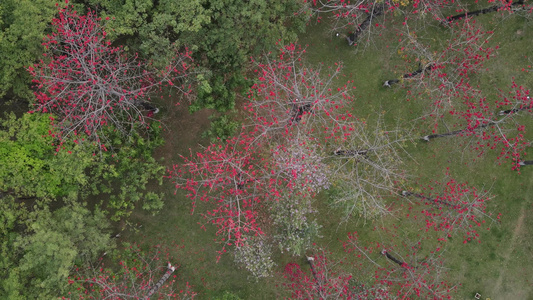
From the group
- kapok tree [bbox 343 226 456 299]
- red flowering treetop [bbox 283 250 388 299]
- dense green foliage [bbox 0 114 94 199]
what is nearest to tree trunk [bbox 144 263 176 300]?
red flowering treetop [bbox 283 250 388 299]

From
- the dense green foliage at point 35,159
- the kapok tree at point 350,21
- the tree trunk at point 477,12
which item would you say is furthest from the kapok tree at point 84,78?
the tree trunk at point 477,12

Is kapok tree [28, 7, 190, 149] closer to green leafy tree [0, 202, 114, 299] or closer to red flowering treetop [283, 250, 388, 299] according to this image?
green leafy tree [0, 202, 114, 299]

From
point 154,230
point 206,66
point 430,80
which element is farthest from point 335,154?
point 154,230

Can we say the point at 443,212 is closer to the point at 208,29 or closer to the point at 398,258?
the point at 398,258

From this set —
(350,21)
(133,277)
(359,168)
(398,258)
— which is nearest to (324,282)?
(398,258)

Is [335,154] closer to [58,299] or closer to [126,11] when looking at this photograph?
[126,11]
